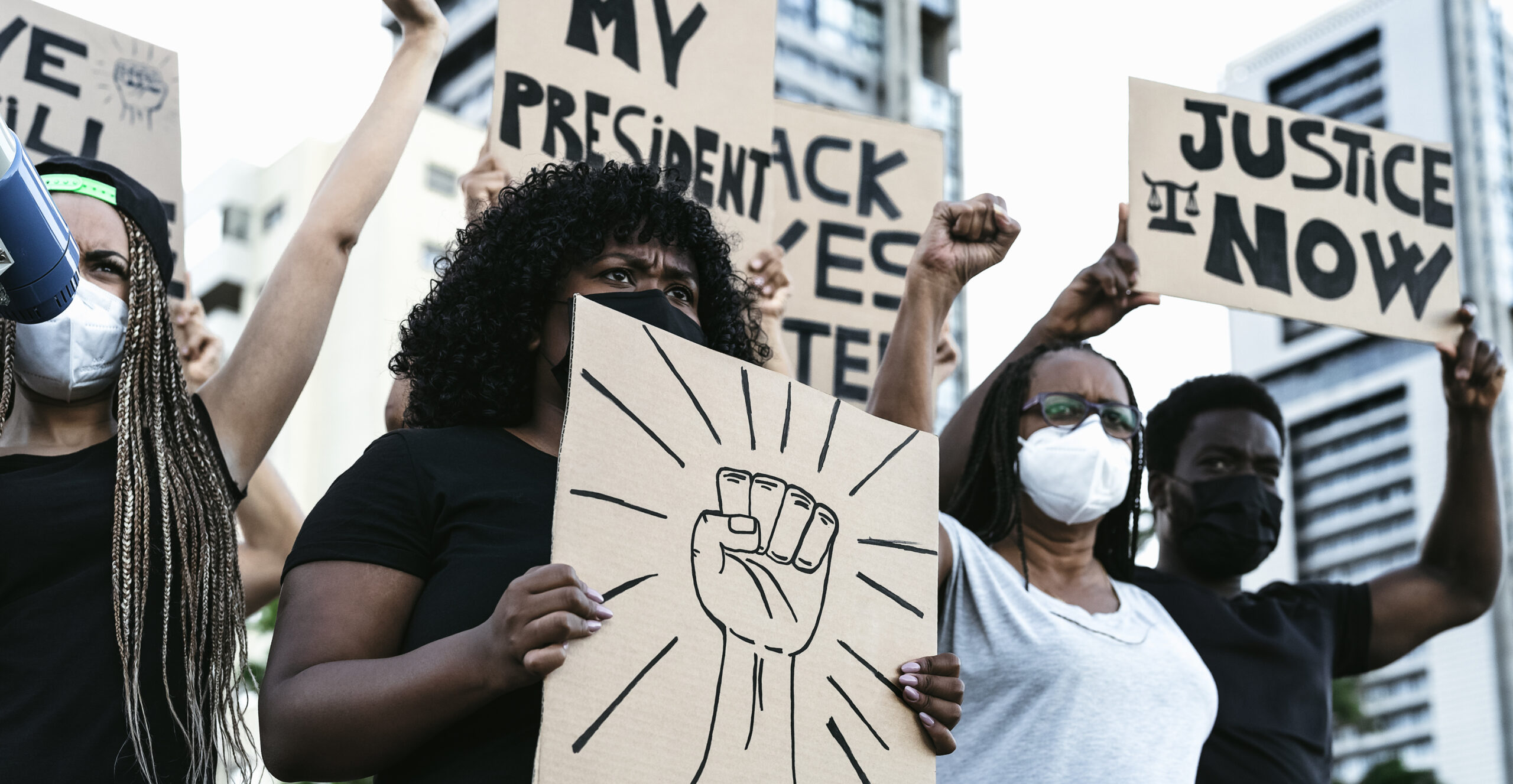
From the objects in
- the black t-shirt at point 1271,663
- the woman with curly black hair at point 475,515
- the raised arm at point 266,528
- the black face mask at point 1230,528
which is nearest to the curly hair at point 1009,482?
the black t-shirt at point 1271,663

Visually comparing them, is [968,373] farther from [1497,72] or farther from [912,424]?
[912,424]

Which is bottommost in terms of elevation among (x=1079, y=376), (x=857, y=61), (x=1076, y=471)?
(x=1076, y=471)

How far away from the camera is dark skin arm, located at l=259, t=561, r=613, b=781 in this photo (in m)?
1.87

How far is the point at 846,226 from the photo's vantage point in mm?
4750

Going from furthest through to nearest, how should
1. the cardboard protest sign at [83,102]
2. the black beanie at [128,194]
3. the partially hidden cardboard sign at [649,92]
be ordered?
1. the partially hidden cardboard sign at [649,92]
2. the cardboard protest sign at [83,102]
3. the black beanie at [128,194]

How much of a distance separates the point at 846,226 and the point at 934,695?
2.66m

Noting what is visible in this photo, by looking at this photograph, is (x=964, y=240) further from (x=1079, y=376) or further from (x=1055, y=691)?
(x=1055, y=691)

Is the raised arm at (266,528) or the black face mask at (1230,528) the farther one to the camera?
the black face mask at (1230,528)

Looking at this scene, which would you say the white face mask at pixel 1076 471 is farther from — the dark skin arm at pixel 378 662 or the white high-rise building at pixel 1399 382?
the white high-rise building at pixel 1399 382

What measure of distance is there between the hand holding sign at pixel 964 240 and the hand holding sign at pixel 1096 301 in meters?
0.51

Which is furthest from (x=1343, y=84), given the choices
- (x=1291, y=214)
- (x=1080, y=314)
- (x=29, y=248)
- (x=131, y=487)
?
(x=29, y=248)

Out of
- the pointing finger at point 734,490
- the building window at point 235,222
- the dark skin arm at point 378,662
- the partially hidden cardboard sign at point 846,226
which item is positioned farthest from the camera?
the building window at point 235,222

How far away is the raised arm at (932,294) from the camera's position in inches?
122

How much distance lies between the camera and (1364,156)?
4.73 meters
